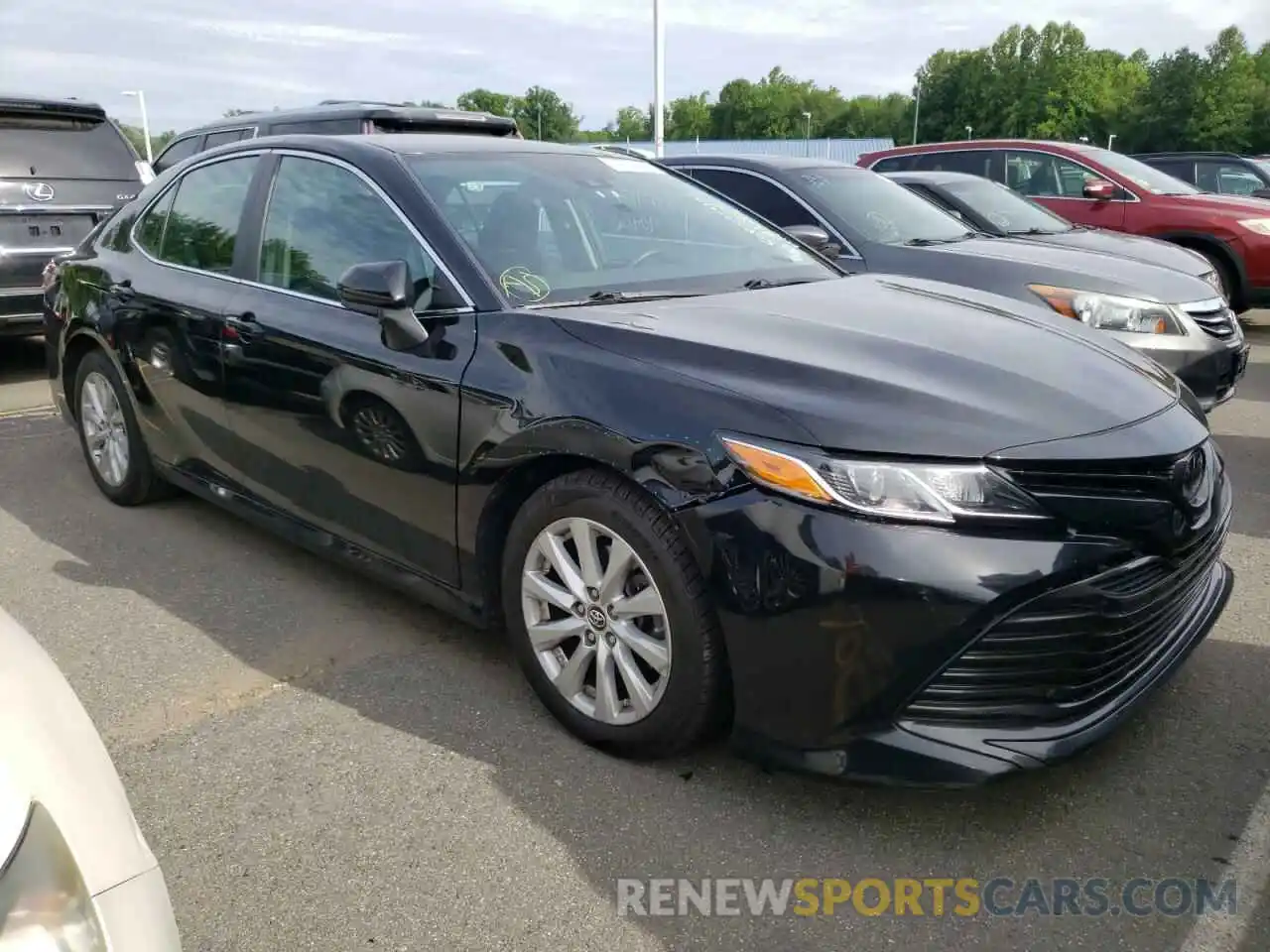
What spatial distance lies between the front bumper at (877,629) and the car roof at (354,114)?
637 cm

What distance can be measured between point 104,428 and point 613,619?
10.5 feet

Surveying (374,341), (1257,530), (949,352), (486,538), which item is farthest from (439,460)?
(1257,530)

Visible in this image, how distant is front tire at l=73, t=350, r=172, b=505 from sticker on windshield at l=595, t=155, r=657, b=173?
2.23m

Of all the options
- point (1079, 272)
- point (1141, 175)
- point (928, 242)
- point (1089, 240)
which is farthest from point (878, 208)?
point (1141, 175)

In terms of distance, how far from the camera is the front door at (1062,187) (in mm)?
9320

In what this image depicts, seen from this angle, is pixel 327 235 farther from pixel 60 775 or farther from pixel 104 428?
pixel 60 775

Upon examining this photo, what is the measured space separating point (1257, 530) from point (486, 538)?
10.9 feet

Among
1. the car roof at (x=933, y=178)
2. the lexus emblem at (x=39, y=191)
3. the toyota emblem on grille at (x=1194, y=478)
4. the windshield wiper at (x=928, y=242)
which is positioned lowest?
the toyota emblem on grille at (x=1194, y=478)

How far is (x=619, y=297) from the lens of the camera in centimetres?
305

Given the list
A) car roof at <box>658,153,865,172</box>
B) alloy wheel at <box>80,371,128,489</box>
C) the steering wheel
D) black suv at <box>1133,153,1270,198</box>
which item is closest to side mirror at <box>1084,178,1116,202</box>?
car roof at <box>658,153,865,172</box>

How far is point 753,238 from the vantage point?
3.77 metres

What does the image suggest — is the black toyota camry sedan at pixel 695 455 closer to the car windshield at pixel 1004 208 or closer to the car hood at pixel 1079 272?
the car hood at pixel 1079 272

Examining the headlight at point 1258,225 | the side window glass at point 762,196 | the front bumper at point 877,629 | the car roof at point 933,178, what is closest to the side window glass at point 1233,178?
the headlight at point 1258,225

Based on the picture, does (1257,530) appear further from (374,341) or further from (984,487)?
(374,341)
